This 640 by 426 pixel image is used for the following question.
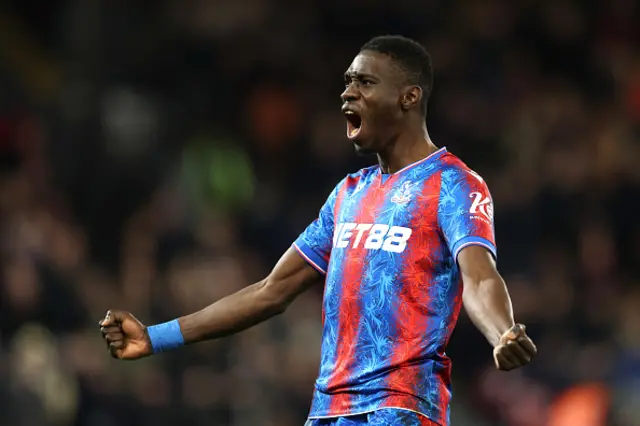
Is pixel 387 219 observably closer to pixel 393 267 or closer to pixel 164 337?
pixel 393 267

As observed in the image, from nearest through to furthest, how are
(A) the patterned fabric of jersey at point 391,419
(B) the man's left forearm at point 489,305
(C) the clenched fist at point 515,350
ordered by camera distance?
(C) the clenched fist at point 515,350
(B) the man's left forearm at point 489,305
(A) the patterned fabric of jersey at point 391,419

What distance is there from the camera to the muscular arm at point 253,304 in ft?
16.7

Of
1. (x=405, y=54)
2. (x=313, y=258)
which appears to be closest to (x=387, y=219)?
(x=313, y=258)

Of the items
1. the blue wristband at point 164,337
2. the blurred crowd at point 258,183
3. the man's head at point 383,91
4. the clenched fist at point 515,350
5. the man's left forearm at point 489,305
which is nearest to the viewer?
the clenched fist at point 515,350

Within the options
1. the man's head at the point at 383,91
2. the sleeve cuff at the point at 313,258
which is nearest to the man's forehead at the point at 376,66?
the man's head at the point at 383,91

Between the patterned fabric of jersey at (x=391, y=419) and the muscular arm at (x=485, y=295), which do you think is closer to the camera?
the muscular arm at (x=485, y=295)

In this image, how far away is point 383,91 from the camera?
15.8ft

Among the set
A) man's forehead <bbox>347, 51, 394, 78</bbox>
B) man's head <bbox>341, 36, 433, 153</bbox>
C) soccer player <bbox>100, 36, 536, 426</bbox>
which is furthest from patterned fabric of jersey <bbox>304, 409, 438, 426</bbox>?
man's forehead <bbox>347, 51, 394, 78</bbox>

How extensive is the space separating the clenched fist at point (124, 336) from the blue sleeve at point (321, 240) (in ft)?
2.39

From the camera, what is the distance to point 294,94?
11648mm

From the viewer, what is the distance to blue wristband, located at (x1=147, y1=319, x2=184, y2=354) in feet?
16.5

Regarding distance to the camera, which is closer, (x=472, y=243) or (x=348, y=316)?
(x=472, y=243)

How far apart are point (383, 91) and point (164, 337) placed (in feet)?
4.32

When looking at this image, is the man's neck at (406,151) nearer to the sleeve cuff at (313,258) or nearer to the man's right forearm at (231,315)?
the sleeve cuff at (313,258)
